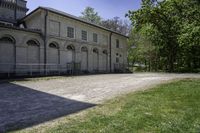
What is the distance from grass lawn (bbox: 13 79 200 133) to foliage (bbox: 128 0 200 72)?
1530 centimetres

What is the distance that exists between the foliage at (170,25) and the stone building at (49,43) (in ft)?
20.0

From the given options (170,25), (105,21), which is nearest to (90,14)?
(105,21)

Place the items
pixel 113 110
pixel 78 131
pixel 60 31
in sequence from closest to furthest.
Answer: pixel 78 131, pixel 113 110, pixel 60 31

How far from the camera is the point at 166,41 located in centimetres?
3719

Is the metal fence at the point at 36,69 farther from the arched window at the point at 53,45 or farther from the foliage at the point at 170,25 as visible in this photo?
the foliage at the point at 170,25

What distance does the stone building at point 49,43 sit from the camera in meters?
21.9

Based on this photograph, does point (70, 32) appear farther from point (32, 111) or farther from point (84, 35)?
point (32, 111)

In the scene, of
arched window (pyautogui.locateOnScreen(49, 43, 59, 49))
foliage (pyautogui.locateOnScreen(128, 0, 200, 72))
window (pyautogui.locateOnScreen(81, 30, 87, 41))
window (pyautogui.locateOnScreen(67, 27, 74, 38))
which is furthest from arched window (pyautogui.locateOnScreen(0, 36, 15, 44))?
foliage (pyautogui.locateOnScreen(128, 0, 200, 72))

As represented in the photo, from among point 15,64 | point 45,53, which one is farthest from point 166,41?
point 15,64

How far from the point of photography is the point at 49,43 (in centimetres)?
2534

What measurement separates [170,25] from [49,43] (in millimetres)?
18420

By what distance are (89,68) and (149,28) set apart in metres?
12.2

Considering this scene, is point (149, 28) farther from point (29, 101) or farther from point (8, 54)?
point (29, 101)

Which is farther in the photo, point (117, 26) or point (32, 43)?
point (117, 26)
